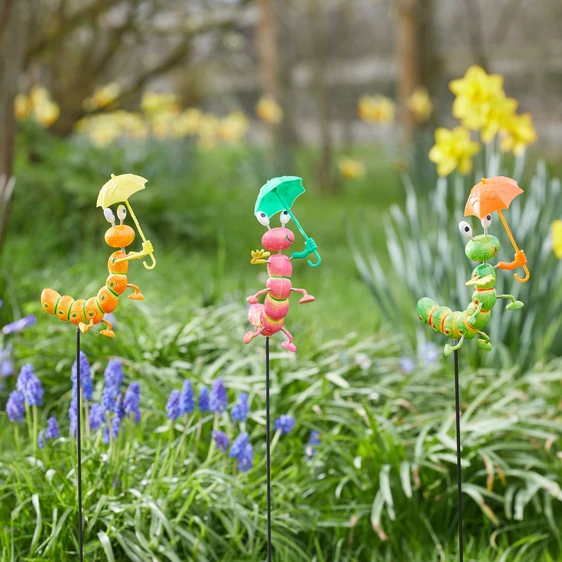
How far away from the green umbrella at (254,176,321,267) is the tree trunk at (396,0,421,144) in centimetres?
820

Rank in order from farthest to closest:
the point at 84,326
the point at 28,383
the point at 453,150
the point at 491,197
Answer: the point at 453,150, the point at 28,383, the point at 84,326, the point at 491,197

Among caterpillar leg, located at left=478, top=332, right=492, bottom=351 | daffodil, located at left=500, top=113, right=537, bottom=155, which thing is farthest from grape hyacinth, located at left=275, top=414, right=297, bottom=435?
daffodil, located at left=500, top=113, right=537, bottom=155

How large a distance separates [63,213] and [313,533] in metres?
3.60

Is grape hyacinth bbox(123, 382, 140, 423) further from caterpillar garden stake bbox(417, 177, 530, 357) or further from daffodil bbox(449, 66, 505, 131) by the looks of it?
daffodil bbox(449, 66, 505, 131)

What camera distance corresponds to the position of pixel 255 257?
1.44 meters

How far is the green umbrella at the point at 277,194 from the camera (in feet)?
4.58

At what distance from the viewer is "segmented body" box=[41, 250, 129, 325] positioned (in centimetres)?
144

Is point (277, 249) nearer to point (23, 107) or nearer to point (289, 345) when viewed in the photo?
point (289, 345)

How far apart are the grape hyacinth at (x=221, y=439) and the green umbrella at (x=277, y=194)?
787mm

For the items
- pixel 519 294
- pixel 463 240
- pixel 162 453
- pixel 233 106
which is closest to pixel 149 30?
pixel 463 240

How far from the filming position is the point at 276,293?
143 centimetres

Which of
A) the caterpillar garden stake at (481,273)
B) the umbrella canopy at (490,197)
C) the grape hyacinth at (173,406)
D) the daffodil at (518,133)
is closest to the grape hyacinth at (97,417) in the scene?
the grape hyacinth at (173,406)

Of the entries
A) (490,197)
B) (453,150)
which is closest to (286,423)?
(490,197)

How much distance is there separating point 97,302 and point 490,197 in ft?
2.27
